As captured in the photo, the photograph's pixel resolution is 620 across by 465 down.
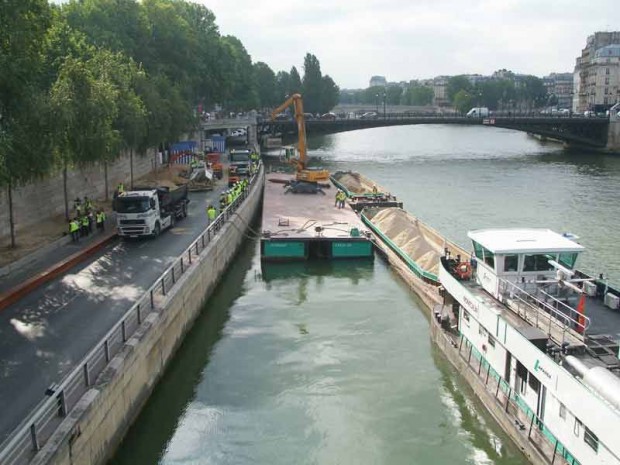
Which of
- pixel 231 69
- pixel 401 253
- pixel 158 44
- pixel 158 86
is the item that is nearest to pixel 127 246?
pixel 401 253

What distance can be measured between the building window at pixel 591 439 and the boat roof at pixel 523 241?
20.7 ft

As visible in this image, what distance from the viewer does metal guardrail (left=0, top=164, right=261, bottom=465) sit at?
12.3 metres

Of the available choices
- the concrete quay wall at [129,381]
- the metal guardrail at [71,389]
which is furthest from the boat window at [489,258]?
the metal guardrail at [71,389]

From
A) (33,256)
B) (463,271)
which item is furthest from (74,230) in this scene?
(463,271)

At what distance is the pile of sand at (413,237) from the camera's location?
3146cm

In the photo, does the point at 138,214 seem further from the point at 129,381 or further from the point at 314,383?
the point at 129,381

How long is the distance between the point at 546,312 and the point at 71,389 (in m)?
12.2

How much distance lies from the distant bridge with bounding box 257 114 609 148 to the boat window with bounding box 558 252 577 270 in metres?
87.3

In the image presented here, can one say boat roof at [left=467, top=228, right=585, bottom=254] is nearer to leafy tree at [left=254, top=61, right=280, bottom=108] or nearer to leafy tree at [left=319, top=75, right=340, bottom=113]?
leafy tree at [left=254, top=61, right=280, bottom=108]

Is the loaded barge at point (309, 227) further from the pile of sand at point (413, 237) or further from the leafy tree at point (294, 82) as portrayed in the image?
the leafy tree at point (294, 82)

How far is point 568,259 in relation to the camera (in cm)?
1934

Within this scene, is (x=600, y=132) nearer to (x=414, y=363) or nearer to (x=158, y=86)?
(x=158, y=86)

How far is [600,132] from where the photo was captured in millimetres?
112062

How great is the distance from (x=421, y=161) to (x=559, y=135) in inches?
1086
